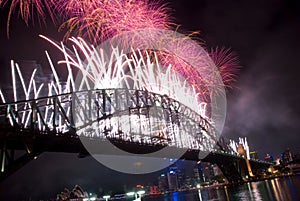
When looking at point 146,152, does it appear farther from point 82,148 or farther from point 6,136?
point 6,136

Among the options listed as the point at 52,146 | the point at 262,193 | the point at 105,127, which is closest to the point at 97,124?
the point at 105,127

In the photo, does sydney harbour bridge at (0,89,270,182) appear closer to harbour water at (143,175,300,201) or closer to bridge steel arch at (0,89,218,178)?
bridge steel arch at (0,89,218,178)

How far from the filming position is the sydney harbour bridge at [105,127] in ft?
80.4

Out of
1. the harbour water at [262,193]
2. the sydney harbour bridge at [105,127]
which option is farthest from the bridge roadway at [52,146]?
the harbour water at [262,193]

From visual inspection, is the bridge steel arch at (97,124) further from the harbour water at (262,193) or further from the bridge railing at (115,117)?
the harbour water at (262,193)

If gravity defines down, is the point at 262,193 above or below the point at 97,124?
below

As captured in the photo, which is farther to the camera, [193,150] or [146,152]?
[193,150]

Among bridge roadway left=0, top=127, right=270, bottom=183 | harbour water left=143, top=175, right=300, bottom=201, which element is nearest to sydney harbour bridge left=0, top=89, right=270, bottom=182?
bridge roadway left=0, top=127, right=270, bottom=183

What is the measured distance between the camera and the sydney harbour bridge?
24.5 m

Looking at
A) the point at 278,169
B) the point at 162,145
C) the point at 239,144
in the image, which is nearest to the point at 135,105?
the point at 162,145

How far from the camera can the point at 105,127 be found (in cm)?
4028

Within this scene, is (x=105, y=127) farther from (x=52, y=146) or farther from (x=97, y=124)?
(x=52, y=146)

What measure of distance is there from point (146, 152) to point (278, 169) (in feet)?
338

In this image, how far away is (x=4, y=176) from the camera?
20.6 m
